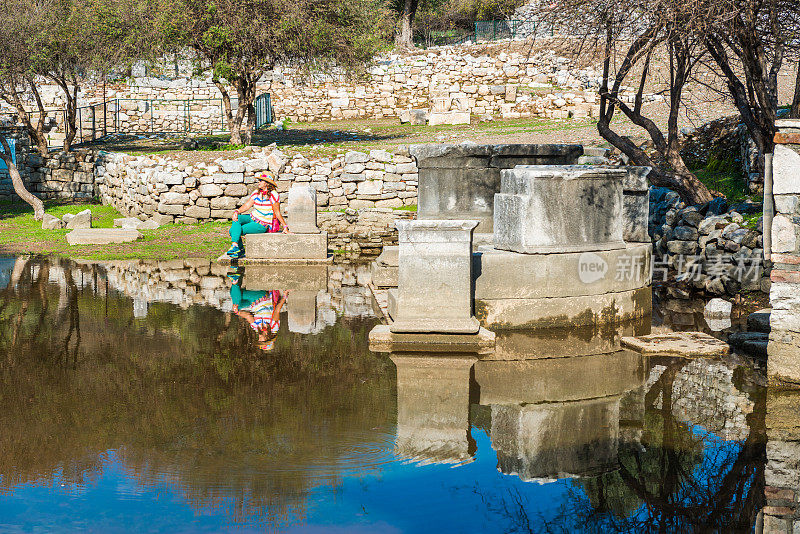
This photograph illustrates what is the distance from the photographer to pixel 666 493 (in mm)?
4719

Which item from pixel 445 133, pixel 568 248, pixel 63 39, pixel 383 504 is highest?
pixel 63 39

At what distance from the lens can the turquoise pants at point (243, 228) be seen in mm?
13133

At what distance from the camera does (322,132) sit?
25516 mm

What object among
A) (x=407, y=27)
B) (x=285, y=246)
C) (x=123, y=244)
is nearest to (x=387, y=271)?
(x=285, y=246)

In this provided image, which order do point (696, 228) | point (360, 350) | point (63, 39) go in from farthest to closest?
point (63, 39) < point (696, 228) < point (360, 350)

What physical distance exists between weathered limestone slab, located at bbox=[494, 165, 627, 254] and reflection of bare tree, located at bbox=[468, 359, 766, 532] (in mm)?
3056

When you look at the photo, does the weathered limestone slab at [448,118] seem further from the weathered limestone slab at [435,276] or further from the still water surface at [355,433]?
the weathered limestone slab at [435,276]

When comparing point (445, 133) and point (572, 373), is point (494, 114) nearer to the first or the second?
point (445, 133)

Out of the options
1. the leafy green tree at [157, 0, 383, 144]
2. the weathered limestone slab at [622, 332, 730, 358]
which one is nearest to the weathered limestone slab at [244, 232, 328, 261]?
the weathered limestone slab at [622, 332, 730, 358]

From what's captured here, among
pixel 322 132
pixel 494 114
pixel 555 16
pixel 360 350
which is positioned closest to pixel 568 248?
pixel 360 350

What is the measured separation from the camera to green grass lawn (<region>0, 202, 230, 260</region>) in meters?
13.7

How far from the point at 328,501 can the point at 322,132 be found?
2169 cm

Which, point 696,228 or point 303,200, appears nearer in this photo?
point 696,228

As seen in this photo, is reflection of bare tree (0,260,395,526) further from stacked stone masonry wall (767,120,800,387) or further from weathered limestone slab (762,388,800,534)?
stacked stone masonry wall (767,120,800,387)
